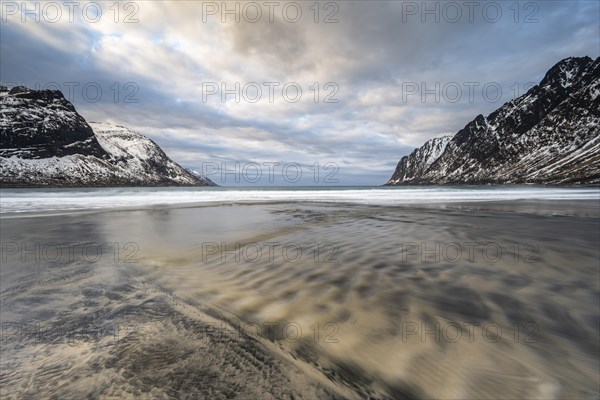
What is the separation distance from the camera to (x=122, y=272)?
4.46 meters

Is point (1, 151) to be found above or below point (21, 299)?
above

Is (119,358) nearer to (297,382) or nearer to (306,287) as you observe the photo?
(297,382)

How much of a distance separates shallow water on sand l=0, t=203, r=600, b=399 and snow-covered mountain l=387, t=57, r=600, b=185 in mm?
117664

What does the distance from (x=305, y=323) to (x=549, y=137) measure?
197156mm

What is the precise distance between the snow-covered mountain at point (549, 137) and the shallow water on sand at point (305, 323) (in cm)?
11766

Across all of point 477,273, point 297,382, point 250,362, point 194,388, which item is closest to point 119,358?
point 194,388

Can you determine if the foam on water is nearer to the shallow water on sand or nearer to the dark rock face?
the shallow water on sand

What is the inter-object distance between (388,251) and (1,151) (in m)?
235

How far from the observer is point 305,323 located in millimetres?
2807

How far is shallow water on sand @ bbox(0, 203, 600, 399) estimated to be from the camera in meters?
1.89
